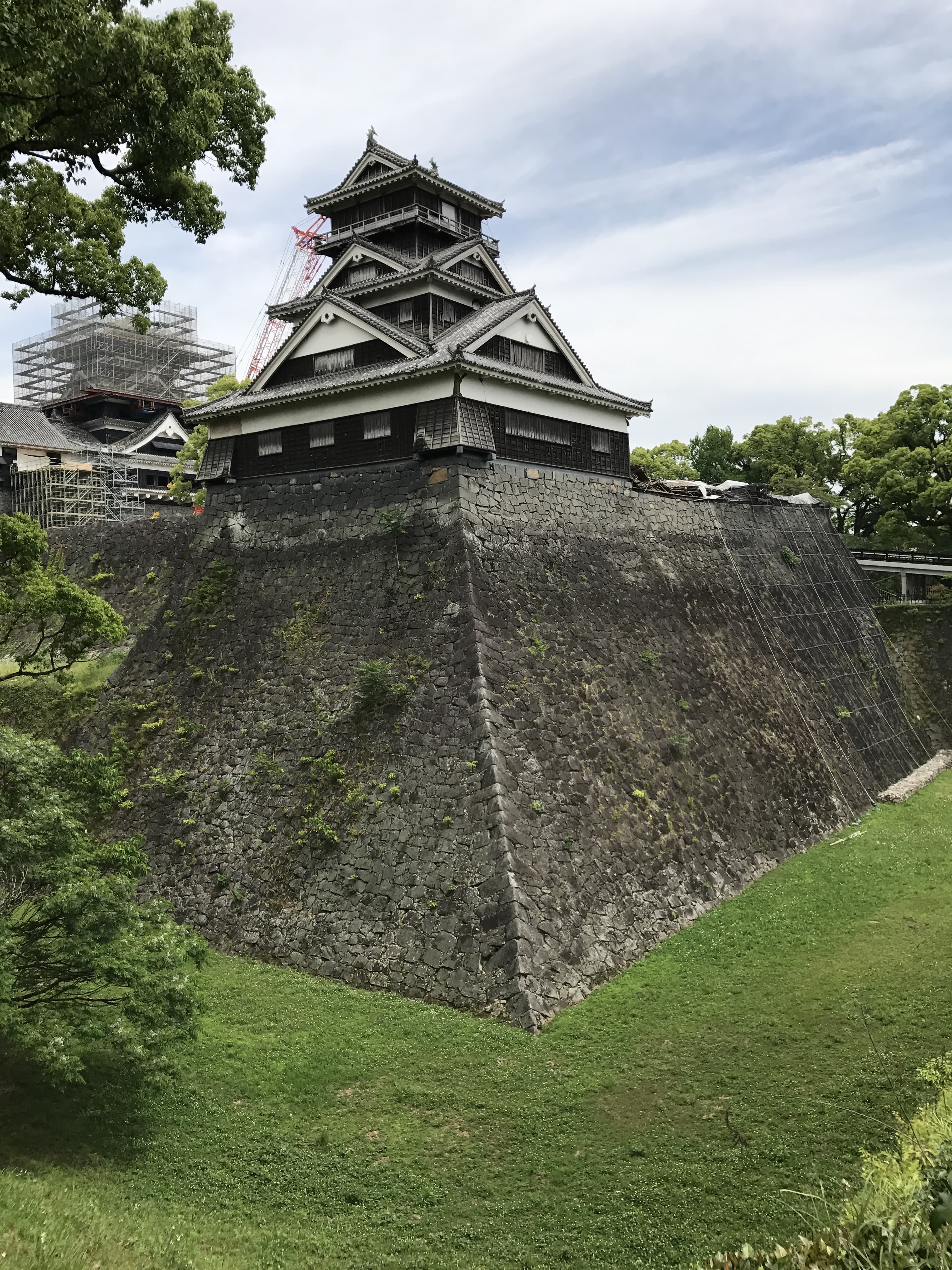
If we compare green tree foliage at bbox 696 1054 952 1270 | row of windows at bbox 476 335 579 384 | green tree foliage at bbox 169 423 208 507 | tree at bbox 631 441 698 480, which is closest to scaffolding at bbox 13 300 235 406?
green tree foliage at bbox 169 423 208 507

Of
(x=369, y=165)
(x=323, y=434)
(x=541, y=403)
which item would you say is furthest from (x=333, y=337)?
(x=369, y=165)

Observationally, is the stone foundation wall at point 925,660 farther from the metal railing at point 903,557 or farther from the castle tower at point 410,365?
the castle tower at point 410,365

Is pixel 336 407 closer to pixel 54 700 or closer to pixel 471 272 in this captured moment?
pixel 471 272

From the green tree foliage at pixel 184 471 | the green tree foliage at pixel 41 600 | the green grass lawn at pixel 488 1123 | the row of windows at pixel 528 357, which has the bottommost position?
the green grass lawn at pixel 488 1123

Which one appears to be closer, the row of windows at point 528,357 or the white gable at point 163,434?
the row of windows at point 528,357

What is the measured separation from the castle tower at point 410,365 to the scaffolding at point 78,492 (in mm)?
17494

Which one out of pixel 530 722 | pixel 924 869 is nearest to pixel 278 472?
pixel 530 722

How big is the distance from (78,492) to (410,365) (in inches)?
1058

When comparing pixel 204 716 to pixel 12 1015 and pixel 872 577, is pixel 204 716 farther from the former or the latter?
pixel 872 577

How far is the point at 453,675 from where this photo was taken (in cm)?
1661

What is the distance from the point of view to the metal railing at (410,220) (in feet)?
78.3

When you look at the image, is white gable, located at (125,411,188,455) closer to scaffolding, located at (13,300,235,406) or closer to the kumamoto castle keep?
scaffolding, located at (13,300,235,406)

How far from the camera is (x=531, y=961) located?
13.2 metres

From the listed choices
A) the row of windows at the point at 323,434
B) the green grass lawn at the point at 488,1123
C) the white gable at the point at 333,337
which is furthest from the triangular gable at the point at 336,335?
the green grass lawn at the point at 488,1123
